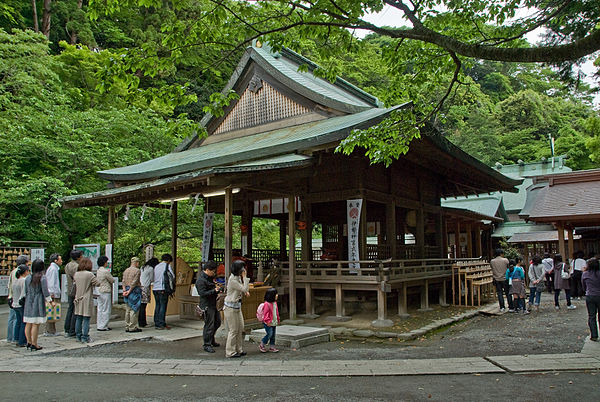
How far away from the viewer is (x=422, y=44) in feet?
29.9

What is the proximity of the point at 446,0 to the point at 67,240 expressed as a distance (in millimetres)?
15953

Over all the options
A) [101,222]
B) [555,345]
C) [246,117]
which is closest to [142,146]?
[101,222]

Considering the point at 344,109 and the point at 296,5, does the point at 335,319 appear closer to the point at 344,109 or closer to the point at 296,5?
the point at 344,109

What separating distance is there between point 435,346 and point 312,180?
20.9 feet

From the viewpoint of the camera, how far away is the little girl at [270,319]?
27.4ft

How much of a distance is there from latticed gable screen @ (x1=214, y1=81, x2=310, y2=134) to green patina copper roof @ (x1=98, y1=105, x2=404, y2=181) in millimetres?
641

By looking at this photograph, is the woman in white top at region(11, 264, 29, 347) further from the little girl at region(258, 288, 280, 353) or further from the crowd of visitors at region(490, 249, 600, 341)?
the crowd of visitors at region(490, 249, 600, 341)

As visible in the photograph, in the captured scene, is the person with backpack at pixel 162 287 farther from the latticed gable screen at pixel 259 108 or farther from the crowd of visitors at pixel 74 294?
the latticed gable screen at pixel 259 108

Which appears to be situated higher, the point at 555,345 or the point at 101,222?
the point at 101,222

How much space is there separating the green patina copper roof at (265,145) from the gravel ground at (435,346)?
15.5 feet

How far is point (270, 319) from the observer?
27.4 feet

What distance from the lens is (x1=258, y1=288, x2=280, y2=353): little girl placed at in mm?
8344

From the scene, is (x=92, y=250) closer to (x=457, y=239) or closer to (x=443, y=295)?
(x=443, y=295)

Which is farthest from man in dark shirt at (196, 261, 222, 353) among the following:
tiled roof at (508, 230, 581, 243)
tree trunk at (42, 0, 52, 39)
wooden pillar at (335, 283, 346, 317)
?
tree trunk at (42, 0, 52, 39)
